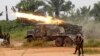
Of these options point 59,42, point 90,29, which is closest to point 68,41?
point 59,42

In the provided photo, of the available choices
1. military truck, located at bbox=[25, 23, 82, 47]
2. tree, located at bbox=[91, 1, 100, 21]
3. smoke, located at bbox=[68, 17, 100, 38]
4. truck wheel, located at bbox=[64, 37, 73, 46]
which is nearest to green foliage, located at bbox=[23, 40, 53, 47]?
military truck, located at bbox=[25, 23, 82, 47]

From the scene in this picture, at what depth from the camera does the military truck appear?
29.9m

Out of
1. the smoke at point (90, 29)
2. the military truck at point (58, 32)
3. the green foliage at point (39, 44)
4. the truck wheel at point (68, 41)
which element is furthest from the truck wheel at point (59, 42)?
the smoke at point (90, 29)

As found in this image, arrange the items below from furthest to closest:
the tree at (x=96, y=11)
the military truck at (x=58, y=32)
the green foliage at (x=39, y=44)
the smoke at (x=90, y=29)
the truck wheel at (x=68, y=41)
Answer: the tree at (x=96, y=11), the smoke at (x=90, y=29), the green foliage at (x=39, y=44), the military truck at (x=58, y=32), the truck wheel at (x=68, y=41)

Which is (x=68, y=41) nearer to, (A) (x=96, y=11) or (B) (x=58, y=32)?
(B) (x=58, y=32)

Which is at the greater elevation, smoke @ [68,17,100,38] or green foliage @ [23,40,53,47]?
smoke @ [68,17,100,38]

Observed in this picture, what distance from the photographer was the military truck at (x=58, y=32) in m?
29.9

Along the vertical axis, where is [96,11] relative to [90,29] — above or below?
above

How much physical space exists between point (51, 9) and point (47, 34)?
1578cm

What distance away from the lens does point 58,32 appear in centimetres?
3006

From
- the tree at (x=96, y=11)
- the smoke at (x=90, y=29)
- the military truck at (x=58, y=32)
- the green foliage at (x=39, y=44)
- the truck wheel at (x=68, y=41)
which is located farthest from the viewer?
the tree at (x=96, y=11)

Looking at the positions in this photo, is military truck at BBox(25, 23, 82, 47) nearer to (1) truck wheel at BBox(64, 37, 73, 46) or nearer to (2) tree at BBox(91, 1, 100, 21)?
(1) truck wheel at BBox(64, 37, 73, 46)

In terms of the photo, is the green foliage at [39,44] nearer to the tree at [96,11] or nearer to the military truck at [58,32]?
the military truck at [58,32]

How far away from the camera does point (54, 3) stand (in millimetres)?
46781
